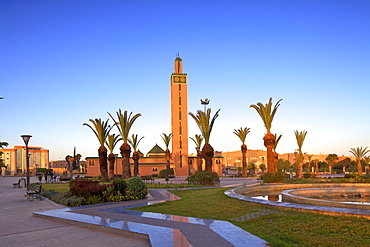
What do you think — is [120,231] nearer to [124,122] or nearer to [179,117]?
[124,122]

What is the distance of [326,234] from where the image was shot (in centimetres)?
677

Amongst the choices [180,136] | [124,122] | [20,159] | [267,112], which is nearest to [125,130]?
[124,122]

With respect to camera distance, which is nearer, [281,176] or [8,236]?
[8,236]

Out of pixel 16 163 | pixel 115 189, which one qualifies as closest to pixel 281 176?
pixel 115 189

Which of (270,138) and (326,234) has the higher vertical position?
(270,138)

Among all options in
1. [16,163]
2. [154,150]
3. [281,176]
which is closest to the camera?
[281,176]

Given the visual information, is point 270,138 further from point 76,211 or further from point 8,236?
point 8,236

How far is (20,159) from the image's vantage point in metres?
109

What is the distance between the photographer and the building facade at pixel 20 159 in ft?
346

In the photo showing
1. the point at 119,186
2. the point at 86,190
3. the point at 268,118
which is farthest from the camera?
the point at 268,118

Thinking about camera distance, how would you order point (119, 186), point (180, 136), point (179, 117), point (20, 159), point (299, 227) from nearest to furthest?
point (299, 227) → point (119, 186) → point (180, 136) → point (179, 117) → point (20, 159)

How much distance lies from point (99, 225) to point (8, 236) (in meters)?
2.37

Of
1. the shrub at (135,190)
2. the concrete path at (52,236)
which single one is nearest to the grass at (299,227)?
the concrete path at (52,236)

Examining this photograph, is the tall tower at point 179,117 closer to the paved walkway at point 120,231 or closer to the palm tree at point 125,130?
the palm tree at point 125,130
